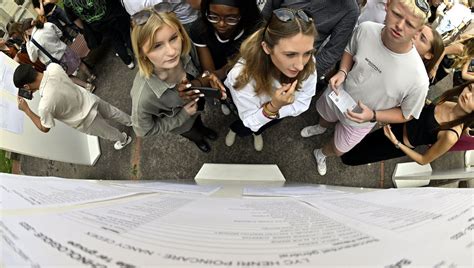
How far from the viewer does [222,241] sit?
2.44 ft

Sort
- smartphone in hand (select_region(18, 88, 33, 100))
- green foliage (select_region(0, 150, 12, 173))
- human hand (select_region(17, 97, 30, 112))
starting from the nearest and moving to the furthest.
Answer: smartphone in hand (select_region(18, 88, 33, 100)) → human hand (select_region(17, 97, 30, 112)) → green foliage (select_region(0, 150, 12, 173))

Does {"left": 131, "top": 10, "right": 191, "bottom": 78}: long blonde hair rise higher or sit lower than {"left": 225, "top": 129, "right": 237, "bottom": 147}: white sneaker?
higher

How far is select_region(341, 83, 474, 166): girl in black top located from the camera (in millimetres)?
1757

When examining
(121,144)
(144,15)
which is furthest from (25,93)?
(144,15)

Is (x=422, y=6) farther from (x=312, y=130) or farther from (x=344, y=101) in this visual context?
(x=312, y=130)

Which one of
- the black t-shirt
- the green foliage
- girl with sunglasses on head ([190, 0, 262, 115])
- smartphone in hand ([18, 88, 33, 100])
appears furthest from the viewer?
the green foliage

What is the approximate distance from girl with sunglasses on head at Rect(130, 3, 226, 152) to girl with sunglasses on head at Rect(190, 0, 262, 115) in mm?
136

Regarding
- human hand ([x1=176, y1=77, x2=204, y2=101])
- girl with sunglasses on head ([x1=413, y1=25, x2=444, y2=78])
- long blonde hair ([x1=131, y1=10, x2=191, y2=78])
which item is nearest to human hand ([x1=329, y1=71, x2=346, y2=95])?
girl with sunglasses on head ([x1=413, y1=25, x2=444, y2=78])

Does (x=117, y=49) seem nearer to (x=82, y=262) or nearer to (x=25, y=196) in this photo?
(x=25, y=196)

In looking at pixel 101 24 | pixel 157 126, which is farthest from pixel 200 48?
pixel 101 24

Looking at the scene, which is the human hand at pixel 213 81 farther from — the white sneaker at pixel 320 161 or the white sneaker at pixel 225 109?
the white sneaker at pixel 320 161

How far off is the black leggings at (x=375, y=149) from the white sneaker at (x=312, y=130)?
0.31 m

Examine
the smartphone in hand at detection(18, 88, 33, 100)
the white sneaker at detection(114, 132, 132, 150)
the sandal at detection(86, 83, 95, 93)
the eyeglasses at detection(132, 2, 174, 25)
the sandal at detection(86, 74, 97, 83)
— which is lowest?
the white sneaker at detection(114, 132, 132, 150)

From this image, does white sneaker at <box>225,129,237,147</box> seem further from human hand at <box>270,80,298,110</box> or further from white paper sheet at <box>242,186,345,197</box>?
human hand at <box>270,80,298,110</box>
